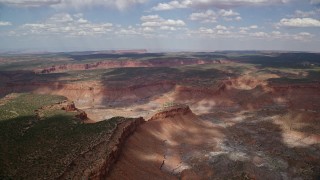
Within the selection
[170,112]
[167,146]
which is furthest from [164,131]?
[170,112]

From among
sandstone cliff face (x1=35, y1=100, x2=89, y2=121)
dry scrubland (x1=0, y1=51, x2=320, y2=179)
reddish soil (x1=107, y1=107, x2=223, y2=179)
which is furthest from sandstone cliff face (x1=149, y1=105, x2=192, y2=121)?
sandstone cliff face (x1=35, y1=100, x2=89, y2=121)

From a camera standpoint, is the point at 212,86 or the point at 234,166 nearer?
the point at 234,166

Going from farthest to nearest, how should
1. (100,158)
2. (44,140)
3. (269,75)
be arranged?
(269,75) < (44,140) < (100,158)

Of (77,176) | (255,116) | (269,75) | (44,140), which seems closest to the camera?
(77,176)

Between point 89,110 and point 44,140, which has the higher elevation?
point 44,140

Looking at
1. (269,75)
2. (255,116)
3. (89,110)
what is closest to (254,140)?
(255,116)

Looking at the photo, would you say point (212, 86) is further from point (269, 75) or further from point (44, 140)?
point (44, 140)

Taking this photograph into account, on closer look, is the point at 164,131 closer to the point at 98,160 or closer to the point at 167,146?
the point at 167,146
